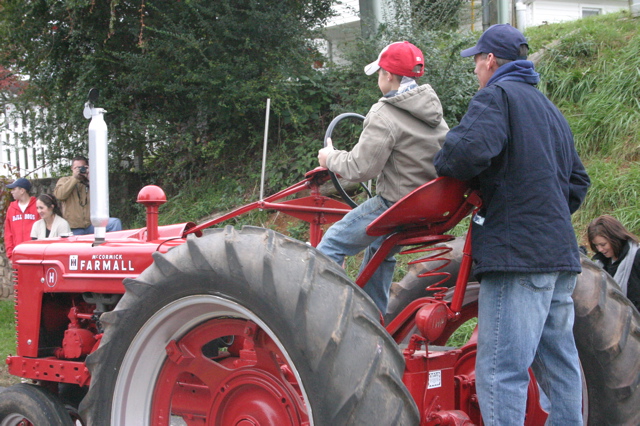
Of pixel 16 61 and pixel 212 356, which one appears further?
pixel 16 61

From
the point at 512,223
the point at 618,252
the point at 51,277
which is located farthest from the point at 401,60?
the point at 618,252

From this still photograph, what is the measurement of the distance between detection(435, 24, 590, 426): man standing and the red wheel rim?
0.77m

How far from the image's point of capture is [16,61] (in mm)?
9977

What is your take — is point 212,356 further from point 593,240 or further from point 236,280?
point 593,240

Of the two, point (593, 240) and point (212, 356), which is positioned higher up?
point (593, 240)

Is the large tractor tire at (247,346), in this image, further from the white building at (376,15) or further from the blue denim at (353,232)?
the white building at (376,15)

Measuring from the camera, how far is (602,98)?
7270mm

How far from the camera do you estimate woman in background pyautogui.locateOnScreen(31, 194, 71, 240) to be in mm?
6770

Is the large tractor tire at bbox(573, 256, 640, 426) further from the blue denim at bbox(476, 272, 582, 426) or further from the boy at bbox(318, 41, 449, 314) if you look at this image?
the boy at bbox(318, 41, 449, 314)

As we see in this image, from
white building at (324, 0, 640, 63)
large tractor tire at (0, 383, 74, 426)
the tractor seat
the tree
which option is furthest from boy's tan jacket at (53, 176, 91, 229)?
the tractor seat

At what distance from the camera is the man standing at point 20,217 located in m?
7.83

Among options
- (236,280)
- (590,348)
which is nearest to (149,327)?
(236,280)

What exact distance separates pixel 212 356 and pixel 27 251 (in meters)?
1.29

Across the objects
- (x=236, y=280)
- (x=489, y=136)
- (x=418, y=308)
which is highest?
(x=489, y=136)
